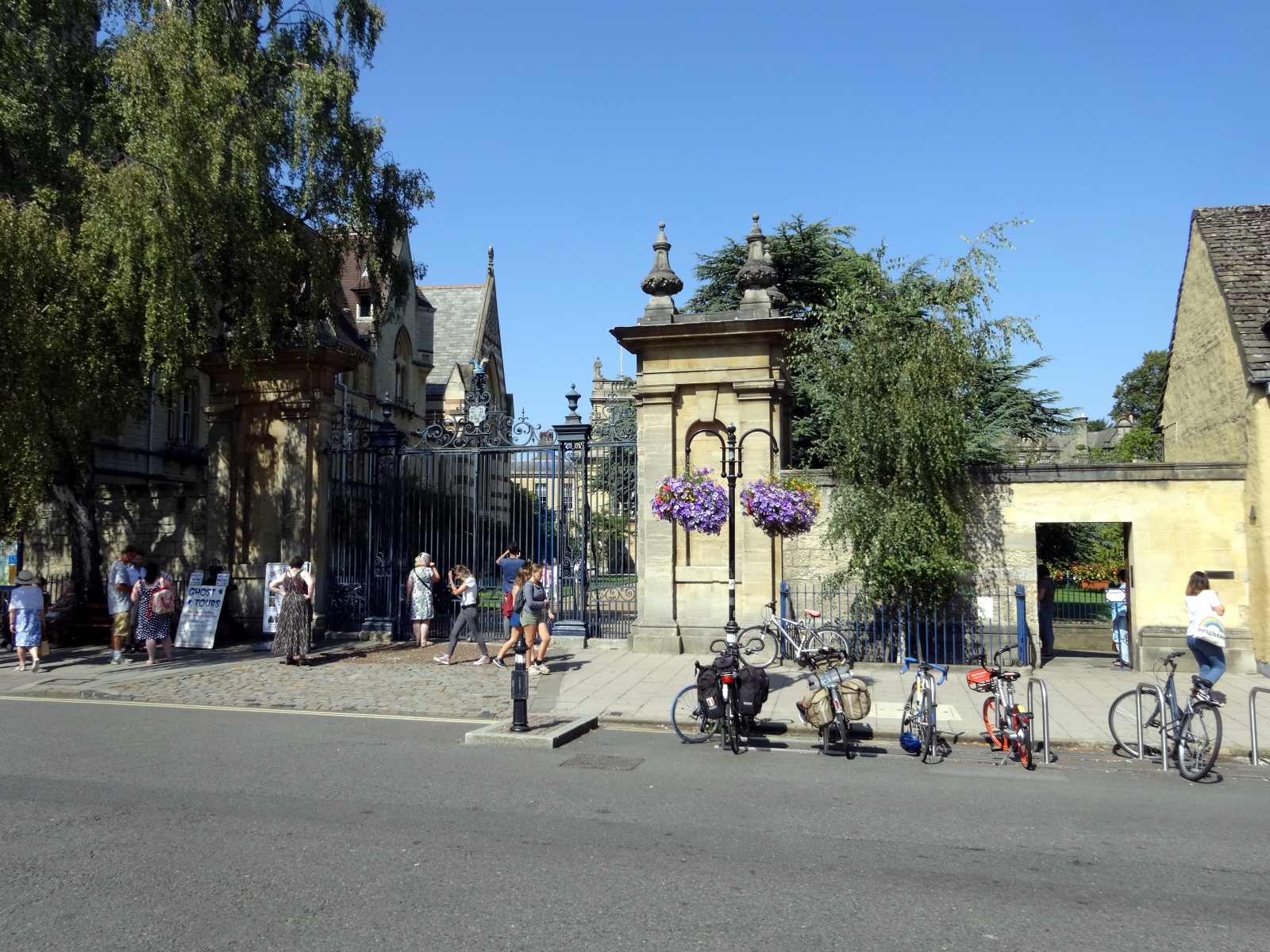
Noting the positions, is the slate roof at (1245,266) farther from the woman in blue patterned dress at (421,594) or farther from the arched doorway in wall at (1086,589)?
the woman in blue patterned dress at (421,594)

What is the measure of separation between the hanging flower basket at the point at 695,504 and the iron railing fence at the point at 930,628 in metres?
3.25

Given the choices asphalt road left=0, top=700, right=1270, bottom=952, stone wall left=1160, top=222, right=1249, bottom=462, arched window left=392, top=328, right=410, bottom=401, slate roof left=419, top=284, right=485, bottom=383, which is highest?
slate roof left=419, top=284, right=485, bottom=383

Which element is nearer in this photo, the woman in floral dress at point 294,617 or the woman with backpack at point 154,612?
the woman in floral dress at point 294,617

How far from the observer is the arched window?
37.6 m

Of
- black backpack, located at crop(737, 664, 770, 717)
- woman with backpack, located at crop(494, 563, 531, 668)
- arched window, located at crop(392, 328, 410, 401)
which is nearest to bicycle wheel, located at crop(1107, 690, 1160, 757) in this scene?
black backpack, located at crop(737, 664, 770, 717)

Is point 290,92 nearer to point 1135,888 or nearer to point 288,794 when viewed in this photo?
point 288,794

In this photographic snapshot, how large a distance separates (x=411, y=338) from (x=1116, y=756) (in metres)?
33.7

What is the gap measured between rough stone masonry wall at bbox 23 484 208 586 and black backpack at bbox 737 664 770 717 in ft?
41.0

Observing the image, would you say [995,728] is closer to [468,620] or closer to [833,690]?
[833,690]

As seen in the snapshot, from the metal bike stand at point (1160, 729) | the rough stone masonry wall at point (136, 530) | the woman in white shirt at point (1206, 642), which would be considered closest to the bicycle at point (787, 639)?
the metal bike stand at point (1160, 729)

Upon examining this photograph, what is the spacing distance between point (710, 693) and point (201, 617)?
10698 millimetres

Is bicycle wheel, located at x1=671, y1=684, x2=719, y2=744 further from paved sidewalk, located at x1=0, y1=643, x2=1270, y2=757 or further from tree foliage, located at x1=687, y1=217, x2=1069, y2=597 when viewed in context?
tree foliage, located at x1=687, y1=217, x2=1069, y2=597

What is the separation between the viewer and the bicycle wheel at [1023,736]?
26.3ft

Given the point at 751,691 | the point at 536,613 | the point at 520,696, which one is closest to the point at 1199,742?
the point at 751,691
